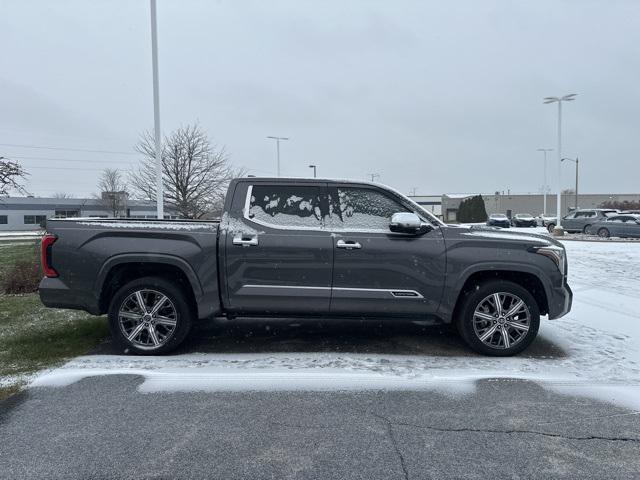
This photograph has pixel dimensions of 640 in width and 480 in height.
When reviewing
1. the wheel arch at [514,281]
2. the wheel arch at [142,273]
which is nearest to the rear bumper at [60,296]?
the wheel arch at [142,273]

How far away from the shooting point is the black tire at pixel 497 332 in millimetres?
5051

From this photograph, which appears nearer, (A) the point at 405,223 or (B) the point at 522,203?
(A) the point at 405,223

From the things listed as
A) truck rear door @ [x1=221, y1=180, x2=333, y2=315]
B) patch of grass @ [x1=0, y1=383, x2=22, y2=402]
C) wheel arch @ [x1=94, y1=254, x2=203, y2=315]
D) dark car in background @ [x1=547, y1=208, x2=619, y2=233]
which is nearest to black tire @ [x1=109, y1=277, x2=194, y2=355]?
wheel arch @ [x1=94, y1=254, x2=203, y2=315]

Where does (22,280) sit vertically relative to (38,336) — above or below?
above

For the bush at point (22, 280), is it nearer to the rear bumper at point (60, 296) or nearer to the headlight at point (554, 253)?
the rear bumper at point (60, 296)

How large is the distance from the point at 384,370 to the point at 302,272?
1305 mm

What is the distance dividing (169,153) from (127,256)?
17073mm

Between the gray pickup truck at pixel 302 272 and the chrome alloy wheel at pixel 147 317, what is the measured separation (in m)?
0.01

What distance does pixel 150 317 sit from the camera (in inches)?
200

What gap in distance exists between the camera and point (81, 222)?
5086 mm

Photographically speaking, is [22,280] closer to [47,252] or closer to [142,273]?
[47,252]

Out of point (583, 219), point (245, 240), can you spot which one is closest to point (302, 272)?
point (245, 240)

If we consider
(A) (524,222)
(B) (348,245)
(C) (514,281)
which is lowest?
(A) (524,222)

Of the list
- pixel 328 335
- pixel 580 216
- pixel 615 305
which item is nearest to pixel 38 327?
pixel 328 335
